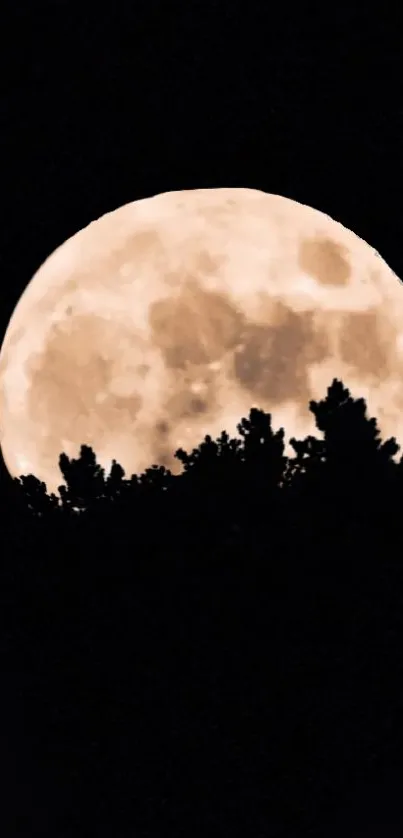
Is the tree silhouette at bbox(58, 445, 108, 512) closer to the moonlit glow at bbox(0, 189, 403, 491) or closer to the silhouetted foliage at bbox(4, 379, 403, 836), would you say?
the silhouetted foliage at bbox(4, 379, 403, 836)

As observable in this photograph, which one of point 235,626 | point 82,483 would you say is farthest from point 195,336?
point 235,626

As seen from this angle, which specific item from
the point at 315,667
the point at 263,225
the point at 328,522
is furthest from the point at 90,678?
the point at 263,225

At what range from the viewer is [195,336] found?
511 inches

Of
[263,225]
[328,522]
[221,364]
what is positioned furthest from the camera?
[263,225]

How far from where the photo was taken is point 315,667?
32.0 feet

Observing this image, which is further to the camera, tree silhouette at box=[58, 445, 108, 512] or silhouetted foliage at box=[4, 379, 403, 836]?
tree silhouette at box=[58, 445, 108, 512]

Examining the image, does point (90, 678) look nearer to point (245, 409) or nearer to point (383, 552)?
point (383, 552)

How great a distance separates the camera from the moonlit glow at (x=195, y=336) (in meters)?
13.0

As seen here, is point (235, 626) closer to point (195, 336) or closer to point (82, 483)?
point (82, 483)

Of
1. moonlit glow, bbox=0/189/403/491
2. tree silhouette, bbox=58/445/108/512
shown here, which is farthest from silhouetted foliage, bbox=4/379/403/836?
moonlit glow, bbox=0/189/403/491

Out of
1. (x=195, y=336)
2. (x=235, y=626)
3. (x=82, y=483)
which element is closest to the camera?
(x=235, y=626)

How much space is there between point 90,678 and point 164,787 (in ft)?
4.31

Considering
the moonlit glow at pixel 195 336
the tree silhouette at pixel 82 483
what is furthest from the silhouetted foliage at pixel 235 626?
the moonlit glow at pixel 195 336

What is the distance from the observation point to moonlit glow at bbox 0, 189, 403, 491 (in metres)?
13.0
